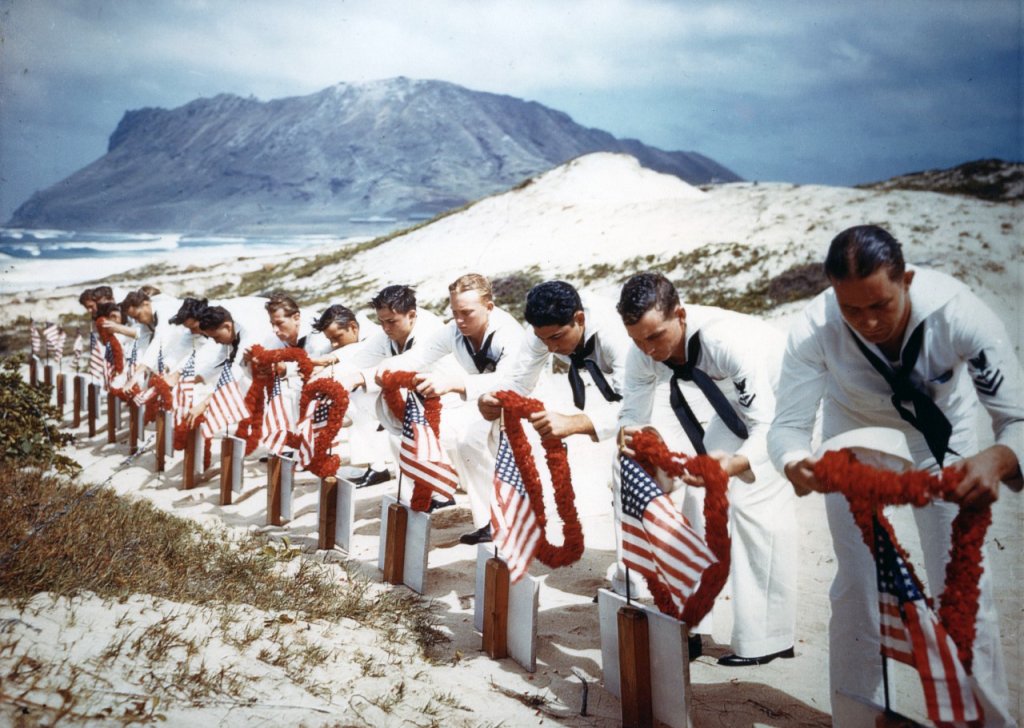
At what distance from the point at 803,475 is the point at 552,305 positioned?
2075 mm

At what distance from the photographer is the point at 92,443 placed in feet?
37.0

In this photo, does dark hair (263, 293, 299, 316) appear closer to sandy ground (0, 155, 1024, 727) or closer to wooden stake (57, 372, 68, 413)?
sandy ground (0, 155, 1024, 727)

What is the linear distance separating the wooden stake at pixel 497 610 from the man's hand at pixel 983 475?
2.34 meters

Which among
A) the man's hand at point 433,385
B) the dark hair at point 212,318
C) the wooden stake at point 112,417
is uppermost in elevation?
the dark hair at point 212,318

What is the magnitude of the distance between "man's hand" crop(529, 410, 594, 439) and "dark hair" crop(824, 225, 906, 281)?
1.63 meters

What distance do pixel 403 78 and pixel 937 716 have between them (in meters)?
148

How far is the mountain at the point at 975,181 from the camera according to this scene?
2251 centimetres

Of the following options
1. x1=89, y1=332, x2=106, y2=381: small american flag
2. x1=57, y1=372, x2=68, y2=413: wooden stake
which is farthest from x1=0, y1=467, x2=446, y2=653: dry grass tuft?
x1=57, y1=372, x2=68, y2=413: wooden stake

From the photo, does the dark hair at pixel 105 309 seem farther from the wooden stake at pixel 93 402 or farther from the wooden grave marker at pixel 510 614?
the wooden grave marker at pixel 510 614

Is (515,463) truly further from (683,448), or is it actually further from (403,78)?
(403,78)

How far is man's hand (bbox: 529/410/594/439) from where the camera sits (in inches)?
147

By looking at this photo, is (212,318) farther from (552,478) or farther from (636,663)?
(636,663)

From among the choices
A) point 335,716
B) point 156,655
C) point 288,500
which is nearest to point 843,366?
point 335,716

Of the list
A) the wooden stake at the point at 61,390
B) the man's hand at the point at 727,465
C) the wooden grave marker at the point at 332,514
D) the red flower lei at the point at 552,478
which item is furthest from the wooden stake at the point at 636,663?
the wooden stake at the point at 61,390
